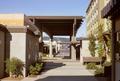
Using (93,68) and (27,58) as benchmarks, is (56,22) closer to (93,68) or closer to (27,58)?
(93,68)

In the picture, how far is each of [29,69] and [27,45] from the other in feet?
6.52

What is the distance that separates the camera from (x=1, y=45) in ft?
84.2

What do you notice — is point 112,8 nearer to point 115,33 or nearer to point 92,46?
point 115,33

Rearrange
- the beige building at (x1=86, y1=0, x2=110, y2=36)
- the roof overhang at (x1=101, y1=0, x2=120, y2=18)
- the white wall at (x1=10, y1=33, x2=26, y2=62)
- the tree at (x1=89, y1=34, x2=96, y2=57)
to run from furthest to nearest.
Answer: the beige building at (x1=86, y1=0, x2=110, y2=36)
the tree at (x1=89, y1=34, x2=96, y2=57)
the white wall at (x1=10, y1=33, x2=26, y2=62)
the roof overhang at (x1=101, y1=0, x2=120, y2=18)

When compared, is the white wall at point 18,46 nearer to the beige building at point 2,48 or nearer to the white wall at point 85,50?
the beige building at point 2,48

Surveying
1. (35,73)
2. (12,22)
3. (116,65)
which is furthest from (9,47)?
(116,65)

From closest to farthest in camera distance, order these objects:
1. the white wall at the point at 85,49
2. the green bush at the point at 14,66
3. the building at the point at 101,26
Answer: the green bush at the point at 14,66 < the building at the point at 101,26 < the white wall at the point at 85,49

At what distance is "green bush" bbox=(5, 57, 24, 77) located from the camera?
25344 mm

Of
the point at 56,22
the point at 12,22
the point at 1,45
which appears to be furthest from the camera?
the point at 56,22

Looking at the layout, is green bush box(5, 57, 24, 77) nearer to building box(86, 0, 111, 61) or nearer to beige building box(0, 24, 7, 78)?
beige building box(0, 24, 7, 78)

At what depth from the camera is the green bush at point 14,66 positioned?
2534 cm

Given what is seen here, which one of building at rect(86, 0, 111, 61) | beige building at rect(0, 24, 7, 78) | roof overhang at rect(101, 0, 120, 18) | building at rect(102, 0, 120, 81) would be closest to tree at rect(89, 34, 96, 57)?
building at rect(86, 0, 111, 61)

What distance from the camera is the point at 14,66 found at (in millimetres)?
25391

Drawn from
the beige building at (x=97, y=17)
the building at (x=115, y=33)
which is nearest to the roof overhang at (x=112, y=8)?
the building at (x=115, y=33)
